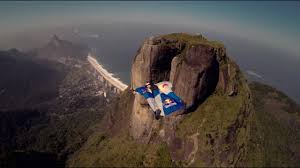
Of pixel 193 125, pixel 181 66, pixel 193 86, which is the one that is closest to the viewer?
pixel 193 86

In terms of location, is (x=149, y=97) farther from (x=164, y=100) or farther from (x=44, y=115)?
(x=44, y=115)

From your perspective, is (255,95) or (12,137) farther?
(12,137)

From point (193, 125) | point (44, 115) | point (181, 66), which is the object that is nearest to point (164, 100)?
point (181, 66)

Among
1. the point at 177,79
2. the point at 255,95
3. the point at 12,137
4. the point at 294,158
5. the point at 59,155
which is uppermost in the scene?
the point at 177,79

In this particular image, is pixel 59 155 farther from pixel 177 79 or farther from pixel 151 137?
pixel 177 79

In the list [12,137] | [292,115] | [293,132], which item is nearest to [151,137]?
[293,132]

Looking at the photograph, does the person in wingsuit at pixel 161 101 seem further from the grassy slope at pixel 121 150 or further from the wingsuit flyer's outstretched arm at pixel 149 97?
the grassy slope at pixel 121 150

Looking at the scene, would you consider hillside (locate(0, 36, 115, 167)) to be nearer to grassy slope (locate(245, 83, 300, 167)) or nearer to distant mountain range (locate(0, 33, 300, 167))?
distant mountain range (locate(0, 33, 300, 167))
